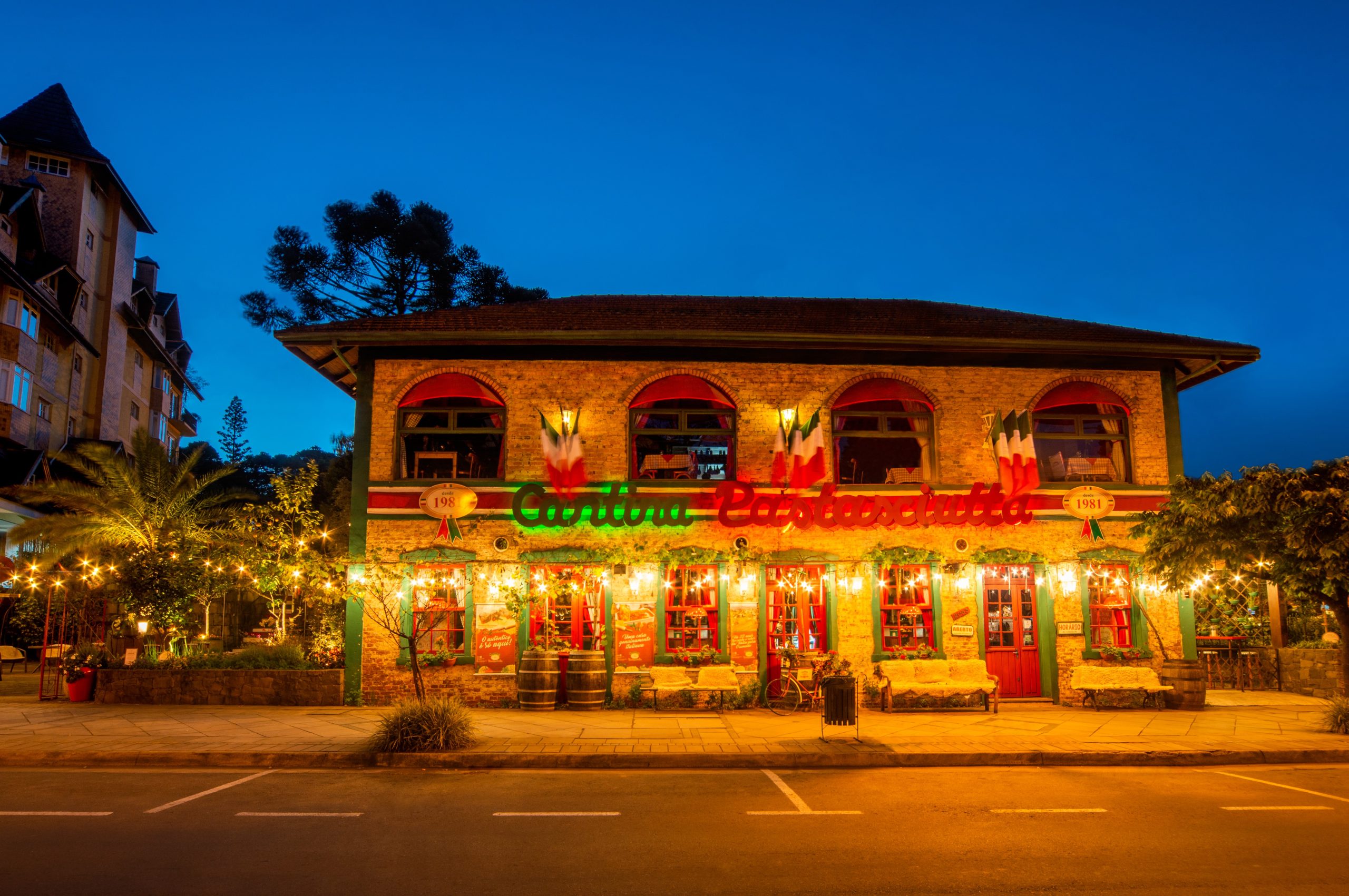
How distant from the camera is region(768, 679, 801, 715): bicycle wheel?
15742mm

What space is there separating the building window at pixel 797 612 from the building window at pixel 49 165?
110 feet

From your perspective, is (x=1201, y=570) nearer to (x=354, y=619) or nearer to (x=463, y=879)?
(x=463, y=879)

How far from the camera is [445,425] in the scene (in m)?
17.4

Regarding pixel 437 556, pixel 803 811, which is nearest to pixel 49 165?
pixel 437 556

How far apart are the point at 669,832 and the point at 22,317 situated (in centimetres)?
3060

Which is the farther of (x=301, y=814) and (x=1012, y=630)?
(x=1012, y=630)

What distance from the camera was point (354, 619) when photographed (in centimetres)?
1606

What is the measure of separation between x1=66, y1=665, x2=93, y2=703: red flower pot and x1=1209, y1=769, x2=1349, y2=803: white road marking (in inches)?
713

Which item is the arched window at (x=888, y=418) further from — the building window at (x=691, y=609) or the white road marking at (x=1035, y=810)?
the white road marking at (x=1035, y=810)

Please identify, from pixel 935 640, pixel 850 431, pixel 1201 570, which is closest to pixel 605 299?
pixel 850 431

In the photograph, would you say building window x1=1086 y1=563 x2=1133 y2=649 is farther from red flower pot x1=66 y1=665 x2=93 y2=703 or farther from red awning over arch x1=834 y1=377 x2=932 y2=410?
red flower pot x1=66 y1=665 x2=93 y2=703

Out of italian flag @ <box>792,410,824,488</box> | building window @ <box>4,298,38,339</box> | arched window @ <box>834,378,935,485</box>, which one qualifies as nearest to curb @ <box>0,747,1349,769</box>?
italian flag @ <box>792,410,824,488</box>

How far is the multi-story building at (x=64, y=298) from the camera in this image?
92.6ft

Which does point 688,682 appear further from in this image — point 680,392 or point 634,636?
point 680,392
